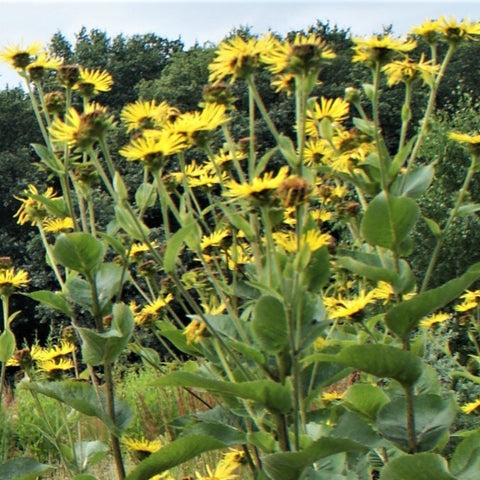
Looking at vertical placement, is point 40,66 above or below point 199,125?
above

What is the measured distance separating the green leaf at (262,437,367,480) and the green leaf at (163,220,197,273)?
0.31 m

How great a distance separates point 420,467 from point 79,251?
0.65m

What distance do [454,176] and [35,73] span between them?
9316 mm

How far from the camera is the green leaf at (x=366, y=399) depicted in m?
1.45

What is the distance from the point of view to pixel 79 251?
1543 millimetres

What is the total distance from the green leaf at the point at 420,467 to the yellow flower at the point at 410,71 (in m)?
0.67

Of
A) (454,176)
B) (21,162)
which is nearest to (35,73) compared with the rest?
(454,176)

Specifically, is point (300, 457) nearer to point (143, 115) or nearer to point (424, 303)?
point (424, 303)

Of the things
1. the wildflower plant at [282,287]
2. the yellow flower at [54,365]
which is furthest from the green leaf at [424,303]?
the yellow flower at [54,365]

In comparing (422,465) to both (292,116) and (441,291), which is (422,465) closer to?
(441,291)

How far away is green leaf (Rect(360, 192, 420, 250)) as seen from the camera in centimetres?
142

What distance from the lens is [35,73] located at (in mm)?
1791

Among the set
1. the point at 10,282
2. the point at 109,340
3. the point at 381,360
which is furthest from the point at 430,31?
the point at 10,282

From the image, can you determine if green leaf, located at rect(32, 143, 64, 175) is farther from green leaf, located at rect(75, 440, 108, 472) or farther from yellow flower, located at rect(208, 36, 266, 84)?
green leaf, located at rect(75, 440, 108, 472)
